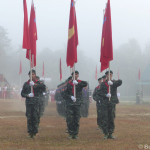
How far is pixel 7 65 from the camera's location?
9538 cm

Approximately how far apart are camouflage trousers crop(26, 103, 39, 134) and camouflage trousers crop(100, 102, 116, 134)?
2.01 m

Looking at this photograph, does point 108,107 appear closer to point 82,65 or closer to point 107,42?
point 107,42

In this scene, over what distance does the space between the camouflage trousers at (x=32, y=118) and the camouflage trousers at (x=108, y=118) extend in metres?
2.01

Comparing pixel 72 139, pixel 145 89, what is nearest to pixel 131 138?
pixel 72 139

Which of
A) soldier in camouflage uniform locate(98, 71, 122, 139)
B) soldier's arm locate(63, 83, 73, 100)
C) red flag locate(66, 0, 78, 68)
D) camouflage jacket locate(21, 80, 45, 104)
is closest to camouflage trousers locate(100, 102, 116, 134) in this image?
soldier in camouflage uniform locate(98, 71, 122, 139)

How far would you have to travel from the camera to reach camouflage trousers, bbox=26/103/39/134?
10484 mm

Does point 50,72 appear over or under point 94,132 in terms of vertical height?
over

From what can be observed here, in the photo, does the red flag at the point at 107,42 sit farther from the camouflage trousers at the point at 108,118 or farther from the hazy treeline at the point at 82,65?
the hazy treeline at the point at 82,65

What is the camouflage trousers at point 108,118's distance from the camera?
10.4m

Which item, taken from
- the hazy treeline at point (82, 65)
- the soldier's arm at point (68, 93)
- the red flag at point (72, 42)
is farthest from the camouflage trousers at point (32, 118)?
the hazy treeline at point (82, 65)

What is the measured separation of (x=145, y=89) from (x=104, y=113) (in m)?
49.9

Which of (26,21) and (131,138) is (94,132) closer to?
(131,138)

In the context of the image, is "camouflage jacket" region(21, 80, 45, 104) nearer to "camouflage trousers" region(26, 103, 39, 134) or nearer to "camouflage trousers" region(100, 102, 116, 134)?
"camouflage trousers" region(26, 103, 39, 134)

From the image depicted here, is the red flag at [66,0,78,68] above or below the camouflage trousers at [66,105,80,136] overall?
above
